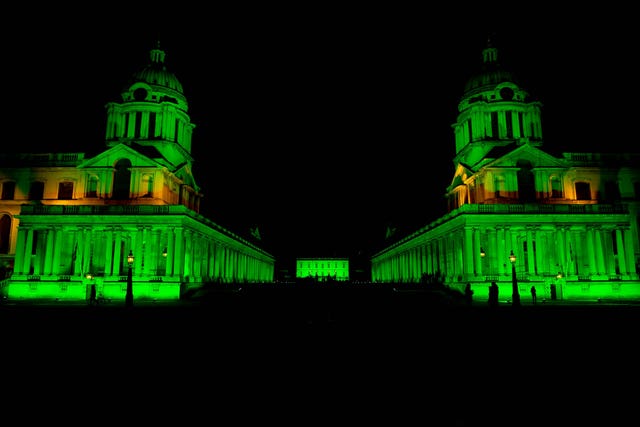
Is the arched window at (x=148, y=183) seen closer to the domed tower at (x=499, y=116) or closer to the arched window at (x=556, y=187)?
the domed tower at (x=499, y=116)

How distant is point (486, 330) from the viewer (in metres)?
17.7

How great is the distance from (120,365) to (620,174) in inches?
2420

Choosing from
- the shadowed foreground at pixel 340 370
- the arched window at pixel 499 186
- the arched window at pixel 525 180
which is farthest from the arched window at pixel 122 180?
the arched window at pixel 525 180

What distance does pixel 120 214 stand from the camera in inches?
1893

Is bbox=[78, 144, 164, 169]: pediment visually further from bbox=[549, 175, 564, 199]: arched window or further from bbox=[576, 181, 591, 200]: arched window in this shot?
bbox=[576, 181, 591, 200]: arched window

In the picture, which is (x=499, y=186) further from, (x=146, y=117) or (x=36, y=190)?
→ (x=36, y=190)

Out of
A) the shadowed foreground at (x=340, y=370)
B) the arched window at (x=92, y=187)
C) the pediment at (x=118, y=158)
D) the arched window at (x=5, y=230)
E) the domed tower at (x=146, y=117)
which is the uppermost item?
the domed tower at (x=146, y=117)

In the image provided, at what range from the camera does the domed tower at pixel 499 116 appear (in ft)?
193

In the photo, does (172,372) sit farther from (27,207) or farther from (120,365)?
(27,207)

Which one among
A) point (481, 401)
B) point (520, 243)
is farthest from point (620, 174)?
point (481, 401)

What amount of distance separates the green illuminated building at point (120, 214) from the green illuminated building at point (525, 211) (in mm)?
28221

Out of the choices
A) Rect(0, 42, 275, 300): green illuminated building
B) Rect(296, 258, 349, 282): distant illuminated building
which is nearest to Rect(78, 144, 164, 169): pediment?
Rect(0, 42, 275, 300): green illuminated building

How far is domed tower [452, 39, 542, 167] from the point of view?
193ft

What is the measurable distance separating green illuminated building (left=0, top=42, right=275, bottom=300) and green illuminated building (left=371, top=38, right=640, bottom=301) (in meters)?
28.2
